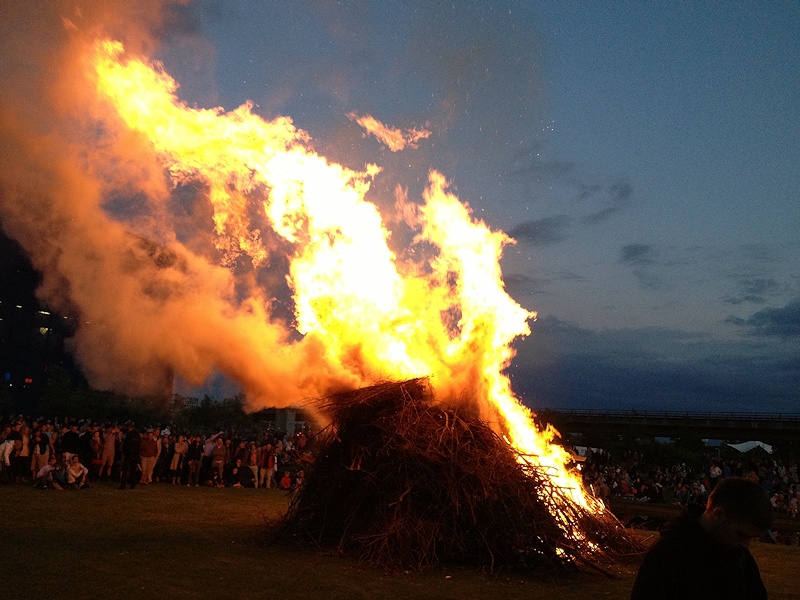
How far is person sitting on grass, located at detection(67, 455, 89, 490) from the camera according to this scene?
646 inches

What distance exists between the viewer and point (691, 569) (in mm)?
2973

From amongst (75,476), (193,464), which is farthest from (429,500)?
(193,464)

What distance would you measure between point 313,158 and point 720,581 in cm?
1215

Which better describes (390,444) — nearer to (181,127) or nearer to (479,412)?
(479,412)

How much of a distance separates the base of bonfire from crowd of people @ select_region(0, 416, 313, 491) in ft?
7.87

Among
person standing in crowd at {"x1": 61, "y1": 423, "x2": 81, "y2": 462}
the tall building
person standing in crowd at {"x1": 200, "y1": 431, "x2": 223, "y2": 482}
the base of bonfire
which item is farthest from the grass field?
the tall building

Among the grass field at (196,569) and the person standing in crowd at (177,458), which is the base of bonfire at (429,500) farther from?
the person standing in crowd at (177,458)

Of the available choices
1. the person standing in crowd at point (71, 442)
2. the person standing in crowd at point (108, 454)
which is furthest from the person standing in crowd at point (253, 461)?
the person standing in crowd at point (71, 442)

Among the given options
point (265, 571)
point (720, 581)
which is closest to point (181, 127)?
point (265, 571)

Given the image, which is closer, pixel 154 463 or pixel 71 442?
pixel 71 442

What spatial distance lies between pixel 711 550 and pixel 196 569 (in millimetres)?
7425

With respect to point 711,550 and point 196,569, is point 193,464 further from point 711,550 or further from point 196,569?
point 711,550

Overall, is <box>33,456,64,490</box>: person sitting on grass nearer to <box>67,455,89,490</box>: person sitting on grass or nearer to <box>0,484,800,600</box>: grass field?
<box>67,455,89,490</box>: person sitting on grass

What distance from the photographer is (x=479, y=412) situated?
12297 mm
